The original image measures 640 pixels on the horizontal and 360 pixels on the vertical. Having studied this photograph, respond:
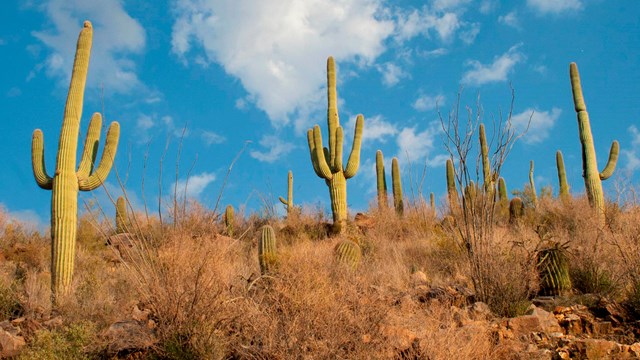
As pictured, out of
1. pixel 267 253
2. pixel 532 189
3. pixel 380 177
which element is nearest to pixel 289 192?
pixel 380 177

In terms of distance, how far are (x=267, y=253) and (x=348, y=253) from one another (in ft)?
5.16

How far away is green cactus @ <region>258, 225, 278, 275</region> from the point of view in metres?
8.16

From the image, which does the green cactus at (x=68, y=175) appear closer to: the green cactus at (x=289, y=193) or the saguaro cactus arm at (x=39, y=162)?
the saguaro cactus arm at (x=39, y=162)

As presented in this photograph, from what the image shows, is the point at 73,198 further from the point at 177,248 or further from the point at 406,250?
the point at 406,250

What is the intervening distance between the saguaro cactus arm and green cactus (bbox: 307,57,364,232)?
7.69 metres

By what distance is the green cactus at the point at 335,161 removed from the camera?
1720 centimetres

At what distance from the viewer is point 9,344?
23.9ft

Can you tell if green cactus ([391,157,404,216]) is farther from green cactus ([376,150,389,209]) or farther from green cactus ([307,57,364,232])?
green cactus ([307,57,364,232])

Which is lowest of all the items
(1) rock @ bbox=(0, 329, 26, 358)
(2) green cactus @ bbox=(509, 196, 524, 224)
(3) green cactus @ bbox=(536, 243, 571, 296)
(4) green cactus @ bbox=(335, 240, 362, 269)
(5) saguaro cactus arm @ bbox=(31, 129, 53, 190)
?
(1) rock @ bbox=(0, 329, 26, 358)

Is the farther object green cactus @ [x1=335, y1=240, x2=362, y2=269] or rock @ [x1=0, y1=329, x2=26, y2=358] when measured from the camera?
green cactus @ [x1=335, y1=240, x2=362, y2=269]

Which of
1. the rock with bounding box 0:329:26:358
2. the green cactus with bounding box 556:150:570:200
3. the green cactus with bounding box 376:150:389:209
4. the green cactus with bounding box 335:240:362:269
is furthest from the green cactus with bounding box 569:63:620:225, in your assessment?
the rock with bounding box 0:329:26:358

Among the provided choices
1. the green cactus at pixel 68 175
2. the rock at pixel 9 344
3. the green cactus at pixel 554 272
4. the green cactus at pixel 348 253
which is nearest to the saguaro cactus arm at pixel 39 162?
the green cactus at pixel 68 175

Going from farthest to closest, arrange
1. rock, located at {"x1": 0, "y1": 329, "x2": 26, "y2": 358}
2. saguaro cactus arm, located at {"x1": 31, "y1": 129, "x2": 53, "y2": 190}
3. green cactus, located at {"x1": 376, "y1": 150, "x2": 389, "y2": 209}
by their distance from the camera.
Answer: green cactus, located at {"x1": 376, "y1": 150, "x2": 389, "y2": 209}
saguaro cactus arm, located at {"x1": 31, "y1": 129, "x2": 53, "y2": 190}
rock, located at {"x1": 0, "y1": 329, "x2": 26, "y2": 358}

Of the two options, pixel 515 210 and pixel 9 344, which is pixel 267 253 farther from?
pixel 515 210
